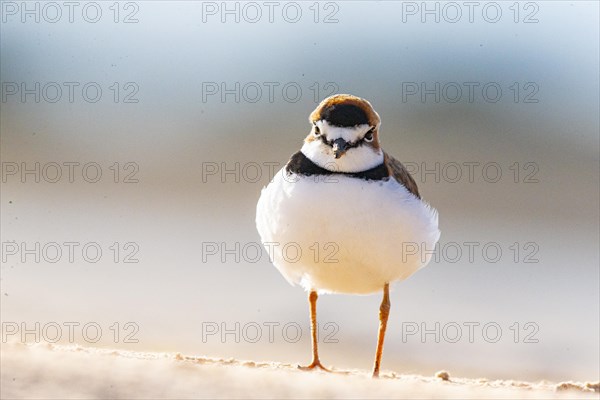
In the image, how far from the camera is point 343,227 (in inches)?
240

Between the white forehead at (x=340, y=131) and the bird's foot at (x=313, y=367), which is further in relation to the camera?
the bird's foot at (x=313, y=367)

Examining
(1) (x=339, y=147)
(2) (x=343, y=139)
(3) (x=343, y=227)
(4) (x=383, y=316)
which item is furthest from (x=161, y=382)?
(4) (x=383, y=316)

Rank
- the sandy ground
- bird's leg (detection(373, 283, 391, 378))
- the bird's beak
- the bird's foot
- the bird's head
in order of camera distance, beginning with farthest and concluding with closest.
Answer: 1. bird's leg (detection(373, 283, 391, 378))
2. the bird's foot
3. the bird's head
4. the bird's beak
5. the sandy ground

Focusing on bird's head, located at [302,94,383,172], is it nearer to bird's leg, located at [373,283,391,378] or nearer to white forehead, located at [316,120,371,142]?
white forehead, located at [316,120,371,142]

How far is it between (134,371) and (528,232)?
10372 millimetres

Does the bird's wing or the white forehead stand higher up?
the white forehead

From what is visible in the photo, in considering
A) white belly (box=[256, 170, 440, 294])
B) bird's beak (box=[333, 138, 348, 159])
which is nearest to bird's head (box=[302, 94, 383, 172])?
bird's beak (box=[333, 138, 348, 159])

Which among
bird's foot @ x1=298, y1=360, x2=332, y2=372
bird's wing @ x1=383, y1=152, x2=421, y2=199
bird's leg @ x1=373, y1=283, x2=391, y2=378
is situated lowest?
bird's foot @ x1=298, y1=360, x2=332, y2=372

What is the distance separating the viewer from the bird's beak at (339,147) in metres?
6.09

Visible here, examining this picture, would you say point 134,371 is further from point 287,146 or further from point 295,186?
point 287,146

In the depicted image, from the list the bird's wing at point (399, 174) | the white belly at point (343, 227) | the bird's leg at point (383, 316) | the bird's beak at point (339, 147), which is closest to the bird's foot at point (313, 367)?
the bird's leg at point (383, 316)

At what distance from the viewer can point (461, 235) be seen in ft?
45.6

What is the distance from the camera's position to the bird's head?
6.20 m

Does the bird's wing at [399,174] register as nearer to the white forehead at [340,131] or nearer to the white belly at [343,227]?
the white belly at [343,227]
